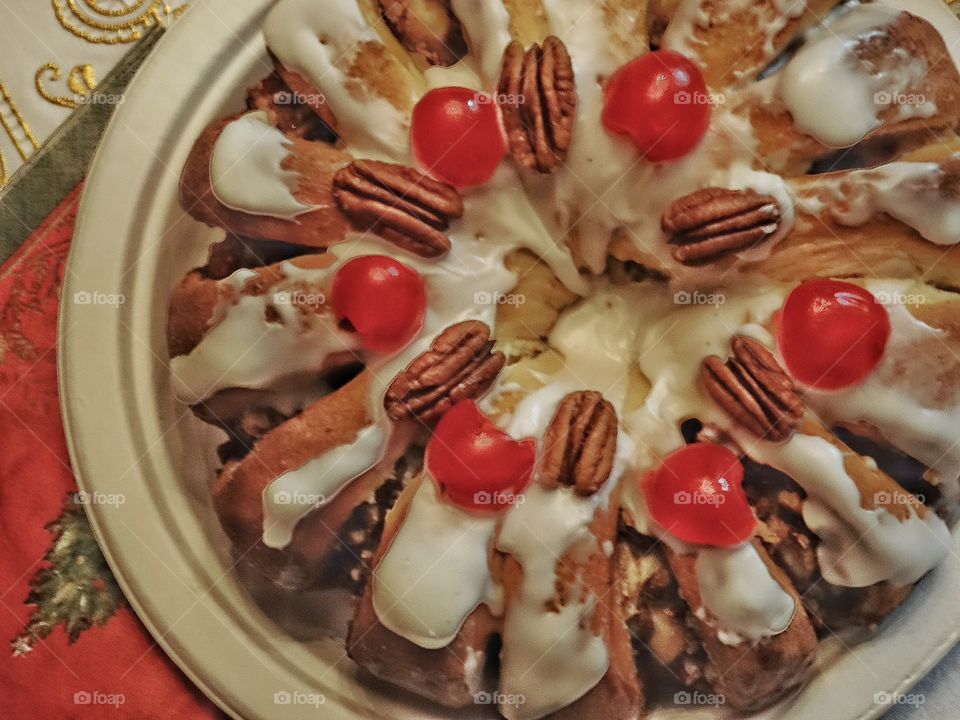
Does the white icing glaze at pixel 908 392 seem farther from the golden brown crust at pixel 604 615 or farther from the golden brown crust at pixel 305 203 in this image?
the golden brown crust at pixel 305 203

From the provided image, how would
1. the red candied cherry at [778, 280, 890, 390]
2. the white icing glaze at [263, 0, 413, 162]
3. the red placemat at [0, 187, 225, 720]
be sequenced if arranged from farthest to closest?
the red placemat at [0, 187, 225, 720], the white icing glaze at [263, 0, 413, 162], the red candied cherry at [778, 280, 890, 390]

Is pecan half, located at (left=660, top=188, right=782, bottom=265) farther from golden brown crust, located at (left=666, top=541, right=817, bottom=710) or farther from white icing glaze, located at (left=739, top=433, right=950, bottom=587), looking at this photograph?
golden brown crust, located at (left=666, top=541, right=817, bottom=710)

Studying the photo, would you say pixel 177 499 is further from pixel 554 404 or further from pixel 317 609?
pixel 554 404

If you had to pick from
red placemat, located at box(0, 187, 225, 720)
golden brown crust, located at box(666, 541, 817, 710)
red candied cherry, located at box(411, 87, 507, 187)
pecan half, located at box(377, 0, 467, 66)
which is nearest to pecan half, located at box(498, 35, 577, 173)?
red candied cherry, located at box(411, 87, 507, 187)

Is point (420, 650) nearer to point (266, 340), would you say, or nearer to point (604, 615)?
point (604, 615)

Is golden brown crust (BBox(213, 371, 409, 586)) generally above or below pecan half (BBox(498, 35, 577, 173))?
below

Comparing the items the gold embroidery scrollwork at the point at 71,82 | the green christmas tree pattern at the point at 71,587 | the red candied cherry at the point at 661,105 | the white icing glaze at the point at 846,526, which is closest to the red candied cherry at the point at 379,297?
the red candied cherry at the point at 661,105

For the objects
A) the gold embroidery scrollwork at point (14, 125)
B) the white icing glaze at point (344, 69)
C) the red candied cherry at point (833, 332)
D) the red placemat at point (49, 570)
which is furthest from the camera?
the gold embroidery scrollwork at point (14, 125)
